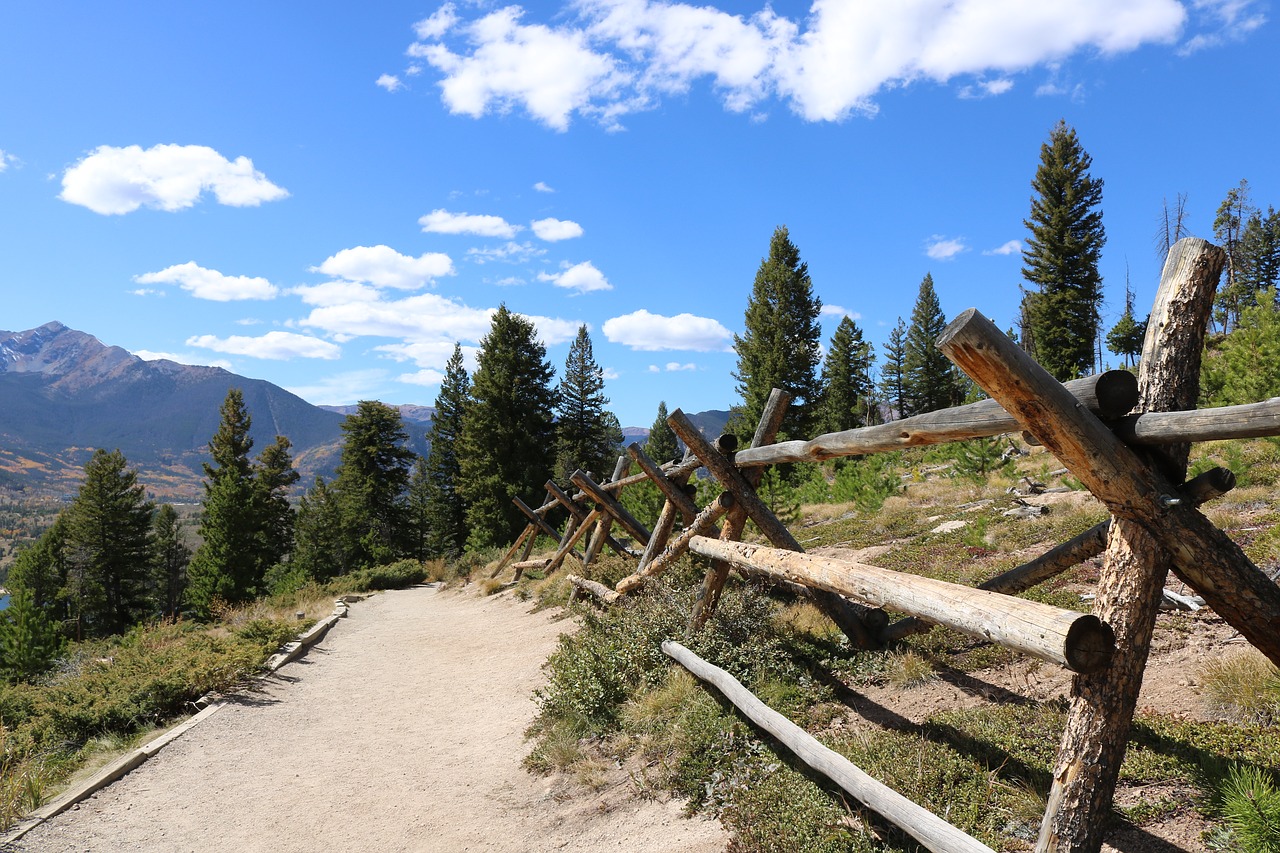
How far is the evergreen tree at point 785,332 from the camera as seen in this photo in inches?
1410

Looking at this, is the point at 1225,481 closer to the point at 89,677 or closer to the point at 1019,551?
the point at 1019,551

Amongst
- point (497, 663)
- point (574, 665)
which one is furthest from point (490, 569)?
point (574, 665)

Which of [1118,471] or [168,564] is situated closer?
[1118,471]

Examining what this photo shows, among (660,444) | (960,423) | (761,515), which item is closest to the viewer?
(960,423)

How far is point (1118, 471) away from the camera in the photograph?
2838mm

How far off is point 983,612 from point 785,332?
3376cm

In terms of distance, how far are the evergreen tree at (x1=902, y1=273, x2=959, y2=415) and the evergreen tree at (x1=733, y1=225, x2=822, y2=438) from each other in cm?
1733

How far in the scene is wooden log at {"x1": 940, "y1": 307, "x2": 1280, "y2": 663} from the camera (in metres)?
2.81

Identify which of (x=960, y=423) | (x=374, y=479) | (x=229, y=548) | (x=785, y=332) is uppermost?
(x=785, y=332)

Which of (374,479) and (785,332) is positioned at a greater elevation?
(785,332)

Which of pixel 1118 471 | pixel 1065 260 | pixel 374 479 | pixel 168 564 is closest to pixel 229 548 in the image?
pixel 374 479

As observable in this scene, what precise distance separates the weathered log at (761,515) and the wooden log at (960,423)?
1.00 meters

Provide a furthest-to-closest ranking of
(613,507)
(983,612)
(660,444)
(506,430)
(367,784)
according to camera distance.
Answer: (660,444) < (506,430) < (613,507) < (367,784) < (983,612)

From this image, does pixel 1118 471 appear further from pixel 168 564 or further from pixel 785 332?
pixel 168 564
